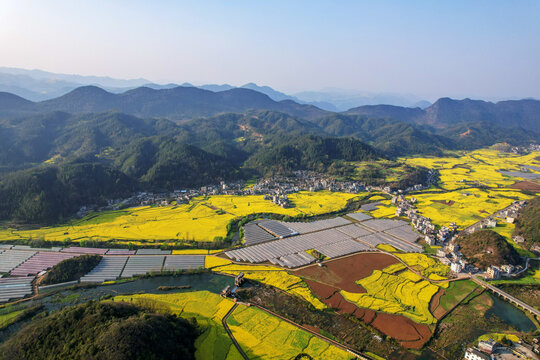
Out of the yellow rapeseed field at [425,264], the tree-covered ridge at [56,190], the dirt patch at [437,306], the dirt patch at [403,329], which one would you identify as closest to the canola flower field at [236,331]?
the dirt patch at [403,329]

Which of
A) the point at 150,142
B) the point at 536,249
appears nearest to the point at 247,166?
the point at 150,142

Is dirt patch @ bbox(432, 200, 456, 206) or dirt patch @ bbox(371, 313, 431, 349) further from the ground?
dirt patch @ bbox(432, 200, 456, 206)

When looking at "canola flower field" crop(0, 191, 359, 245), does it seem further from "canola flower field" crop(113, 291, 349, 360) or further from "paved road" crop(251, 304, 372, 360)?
"paved road" crop(251, 304, 372, 360)

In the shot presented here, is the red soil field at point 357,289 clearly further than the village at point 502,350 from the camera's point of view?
Yes

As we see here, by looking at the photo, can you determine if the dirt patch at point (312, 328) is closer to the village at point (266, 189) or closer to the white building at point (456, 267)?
the white building at point (456, 267)

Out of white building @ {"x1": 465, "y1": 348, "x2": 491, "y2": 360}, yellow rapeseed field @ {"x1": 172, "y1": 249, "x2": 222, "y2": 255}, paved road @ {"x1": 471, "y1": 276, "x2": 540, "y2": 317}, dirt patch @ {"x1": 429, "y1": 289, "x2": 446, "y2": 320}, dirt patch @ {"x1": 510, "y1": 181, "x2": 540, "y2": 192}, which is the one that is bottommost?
yellow rapeseed field @ {"x1": 172, "y1": 249, "x2": 222, "y2": 255}

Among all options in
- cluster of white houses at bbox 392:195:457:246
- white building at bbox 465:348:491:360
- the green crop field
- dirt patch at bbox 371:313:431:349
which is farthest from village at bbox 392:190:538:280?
white building at bbox 465:348:491:360
